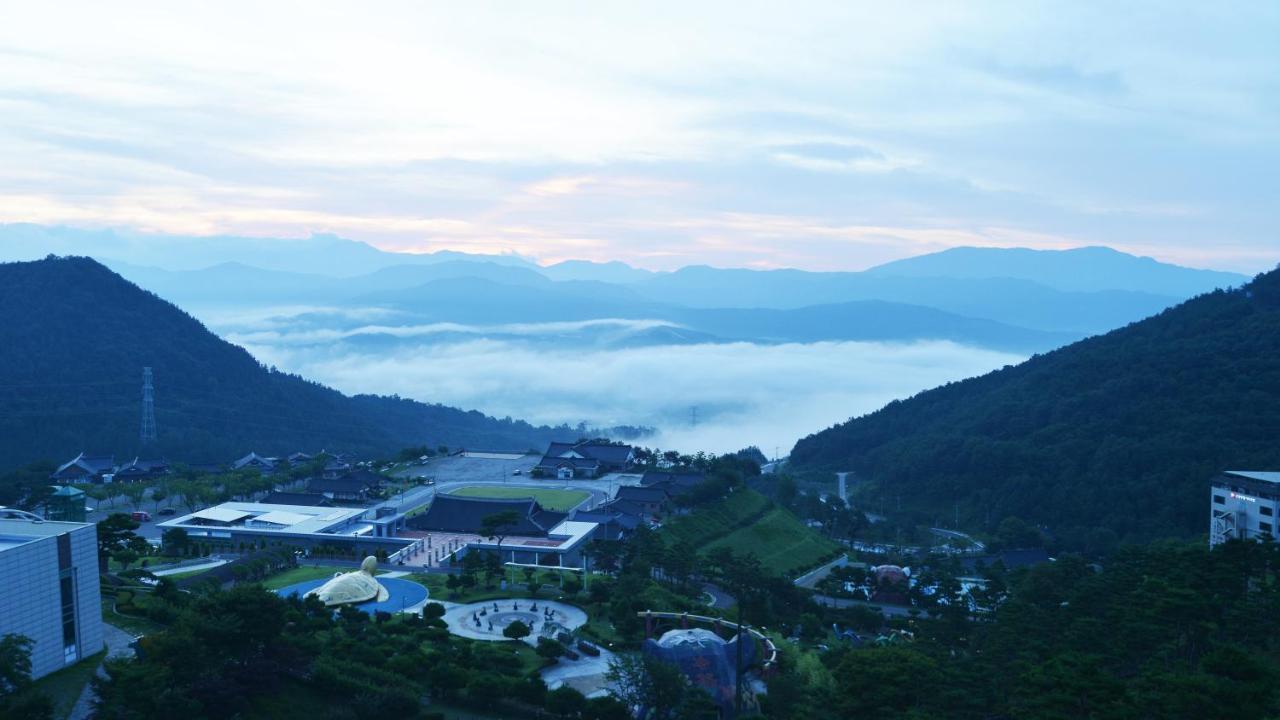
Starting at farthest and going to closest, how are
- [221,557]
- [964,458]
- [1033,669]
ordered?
[964,458], [221,557], [1033,669]

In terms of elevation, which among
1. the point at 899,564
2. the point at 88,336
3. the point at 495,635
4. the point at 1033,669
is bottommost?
the point at 899,564

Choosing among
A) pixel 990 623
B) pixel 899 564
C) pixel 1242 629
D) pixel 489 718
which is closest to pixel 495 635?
pixel 489 718

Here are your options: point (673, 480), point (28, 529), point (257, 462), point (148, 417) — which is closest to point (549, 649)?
point (28, 529)

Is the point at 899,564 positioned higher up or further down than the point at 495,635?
further down

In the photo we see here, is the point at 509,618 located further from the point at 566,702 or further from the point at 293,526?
the point at 293,526

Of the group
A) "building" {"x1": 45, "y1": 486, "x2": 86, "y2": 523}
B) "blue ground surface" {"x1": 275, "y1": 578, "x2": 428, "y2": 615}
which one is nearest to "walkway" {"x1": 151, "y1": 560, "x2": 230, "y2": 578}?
"building" {"x1": 45, "y1": 486, "x2": 86, "y2": 523}

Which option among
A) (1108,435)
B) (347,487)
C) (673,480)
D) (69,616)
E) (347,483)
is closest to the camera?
(69,616)

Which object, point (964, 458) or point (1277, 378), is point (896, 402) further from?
point (1277, 378)
